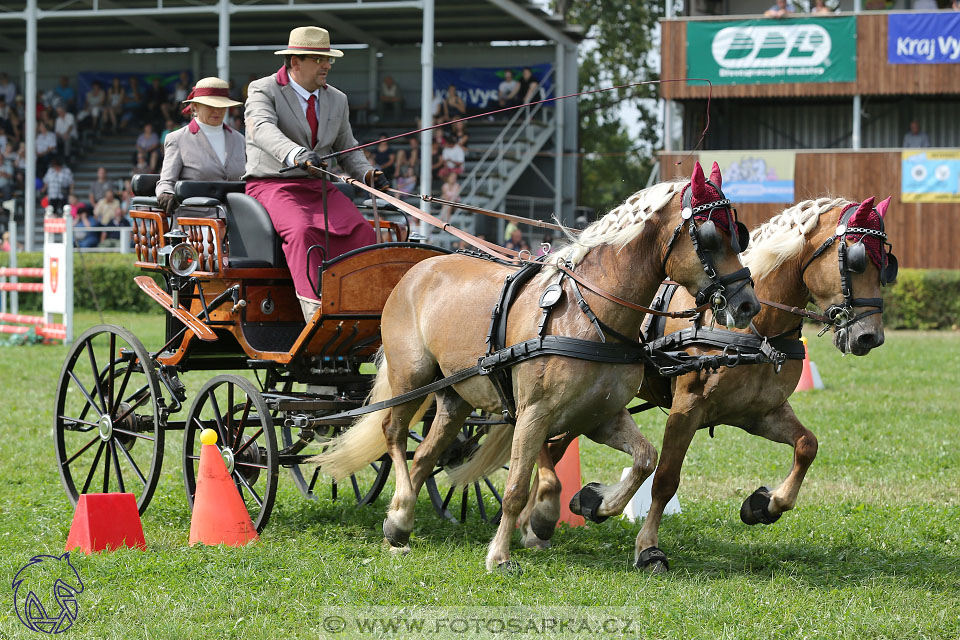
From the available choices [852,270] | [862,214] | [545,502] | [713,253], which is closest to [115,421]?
[545,502]

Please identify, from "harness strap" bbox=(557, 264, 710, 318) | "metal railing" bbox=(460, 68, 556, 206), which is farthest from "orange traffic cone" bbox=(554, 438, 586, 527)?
"metal railing" bbox=(460, 68, 556, 206)

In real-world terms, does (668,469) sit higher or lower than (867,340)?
lower

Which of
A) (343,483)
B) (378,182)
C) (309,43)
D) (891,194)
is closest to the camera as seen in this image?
(309,43)

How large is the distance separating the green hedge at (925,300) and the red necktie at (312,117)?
1532cm

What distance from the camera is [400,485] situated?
19.9 ft

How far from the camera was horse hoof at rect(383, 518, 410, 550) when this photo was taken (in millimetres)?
5992

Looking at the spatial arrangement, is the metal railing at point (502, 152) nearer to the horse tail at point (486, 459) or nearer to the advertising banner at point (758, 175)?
the advertising banner at point (758, 175)

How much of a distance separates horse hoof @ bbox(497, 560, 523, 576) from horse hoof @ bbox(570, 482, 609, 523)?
1.47 ft

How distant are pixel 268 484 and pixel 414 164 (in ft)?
59.8

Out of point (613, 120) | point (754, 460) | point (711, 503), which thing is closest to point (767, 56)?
point (613, 120)

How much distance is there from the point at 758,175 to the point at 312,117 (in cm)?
1744

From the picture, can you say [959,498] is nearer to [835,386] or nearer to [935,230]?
[835,386]

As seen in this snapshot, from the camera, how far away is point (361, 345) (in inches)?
266

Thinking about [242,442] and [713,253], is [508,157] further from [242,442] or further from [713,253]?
[713,253]
